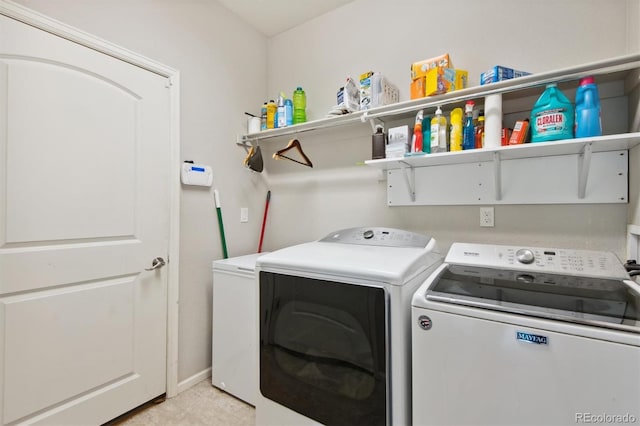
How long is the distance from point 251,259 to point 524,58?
210 cm

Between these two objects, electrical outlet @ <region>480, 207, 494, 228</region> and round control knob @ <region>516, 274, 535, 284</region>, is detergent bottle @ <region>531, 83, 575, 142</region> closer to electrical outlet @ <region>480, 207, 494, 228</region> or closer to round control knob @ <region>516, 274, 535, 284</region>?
→ electrical outlet @ <region>480, 207, 494, 228</region>

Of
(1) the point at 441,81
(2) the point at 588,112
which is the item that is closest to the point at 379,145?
(1) the point at 441,81

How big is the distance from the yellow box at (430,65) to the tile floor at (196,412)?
2.27m

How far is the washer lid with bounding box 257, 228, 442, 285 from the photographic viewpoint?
1.18 metres

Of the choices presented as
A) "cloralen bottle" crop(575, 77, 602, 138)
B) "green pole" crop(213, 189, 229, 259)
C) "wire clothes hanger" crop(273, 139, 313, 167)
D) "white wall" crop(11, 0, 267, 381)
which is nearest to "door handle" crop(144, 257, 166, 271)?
"white wall" crop(11, 0, 267, 381)

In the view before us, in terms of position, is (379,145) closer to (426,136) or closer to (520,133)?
(426,136)

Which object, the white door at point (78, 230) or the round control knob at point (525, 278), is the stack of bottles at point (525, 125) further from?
the white door at point (78, 230)

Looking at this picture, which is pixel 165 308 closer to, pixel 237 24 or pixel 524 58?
pixel 237 24

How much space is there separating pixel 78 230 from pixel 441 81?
210 cm

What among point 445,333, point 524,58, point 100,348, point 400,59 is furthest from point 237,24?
point 445,333

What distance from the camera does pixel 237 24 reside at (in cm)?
241

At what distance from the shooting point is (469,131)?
1572 mm

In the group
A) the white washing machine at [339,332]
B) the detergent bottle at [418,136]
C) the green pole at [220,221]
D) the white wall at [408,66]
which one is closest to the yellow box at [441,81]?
the detergent bottle at [418,136]

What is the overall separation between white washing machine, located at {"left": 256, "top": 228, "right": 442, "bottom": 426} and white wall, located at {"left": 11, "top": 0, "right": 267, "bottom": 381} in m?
0.83
